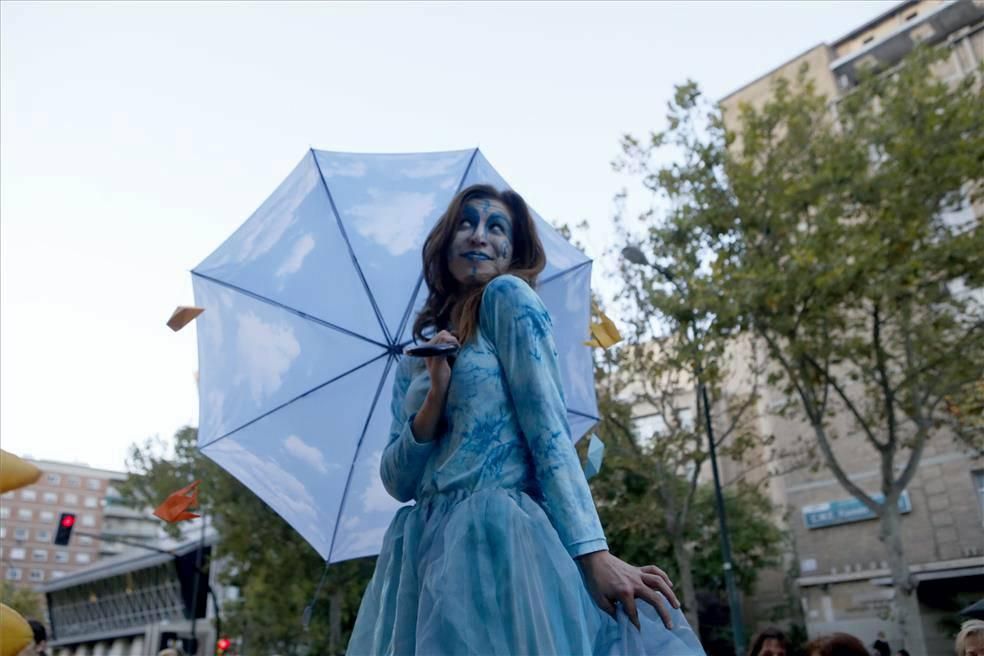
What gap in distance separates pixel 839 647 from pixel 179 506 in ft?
10.5

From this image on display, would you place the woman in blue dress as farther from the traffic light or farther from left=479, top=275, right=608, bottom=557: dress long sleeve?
the traffic light

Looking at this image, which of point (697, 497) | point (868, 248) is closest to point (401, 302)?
point (868, 248)

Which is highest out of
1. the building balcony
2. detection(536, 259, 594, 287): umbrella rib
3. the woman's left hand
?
the building balcony

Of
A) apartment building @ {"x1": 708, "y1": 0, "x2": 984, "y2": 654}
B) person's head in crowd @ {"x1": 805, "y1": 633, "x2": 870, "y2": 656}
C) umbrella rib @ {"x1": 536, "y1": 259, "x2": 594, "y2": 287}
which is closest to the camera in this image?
person's head in crowd @ {"x1": 805, "y1": 633, "x2": 870, "y2": 656}

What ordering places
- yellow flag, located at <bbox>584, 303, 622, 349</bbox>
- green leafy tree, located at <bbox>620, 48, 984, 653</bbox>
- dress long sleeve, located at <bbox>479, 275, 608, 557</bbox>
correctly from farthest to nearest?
green leafy tree, located at <bbox>620, 48, 984, 653</bbox>
yellow flag, located at <bbox>584, 303, 622, 349</bbox>
dress long sleeve, located at <bbox>479, 275, 608, 557</bbox>

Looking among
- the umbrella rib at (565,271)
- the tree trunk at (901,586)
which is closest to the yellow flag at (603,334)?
the umbrella rib at (565,271)

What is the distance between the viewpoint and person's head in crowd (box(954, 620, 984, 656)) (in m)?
4.72

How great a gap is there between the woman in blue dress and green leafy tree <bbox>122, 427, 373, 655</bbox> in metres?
19.2

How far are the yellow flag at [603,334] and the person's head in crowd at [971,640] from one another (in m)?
2.62

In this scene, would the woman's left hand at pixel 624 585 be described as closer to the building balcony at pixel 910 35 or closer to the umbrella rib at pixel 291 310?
the umbrella rib at pixel 291 310

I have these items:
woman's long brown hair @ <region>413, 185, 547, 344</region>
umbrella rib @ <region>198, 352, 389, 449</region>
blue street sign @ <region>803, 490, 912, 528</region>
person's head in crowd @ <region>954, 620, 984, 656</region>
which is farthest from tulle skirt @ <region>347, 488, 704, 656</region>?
blue street sign @ <region>803, 490, 912, 528</region>

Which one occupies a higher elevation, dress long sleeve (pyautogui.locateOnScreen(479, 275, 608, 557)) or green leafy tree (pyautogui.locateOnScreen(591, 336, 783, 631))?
green leafy tree (pyautogui.locateOnScreen(591, 336, 783, 631))

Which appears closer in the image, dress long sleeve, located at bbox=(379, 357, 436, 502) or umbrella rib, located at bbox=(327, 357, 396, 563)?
dress long sleeve, located at bbox=(379, 357, 436, 502)

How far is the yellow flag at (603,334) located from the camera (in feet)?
14.4
